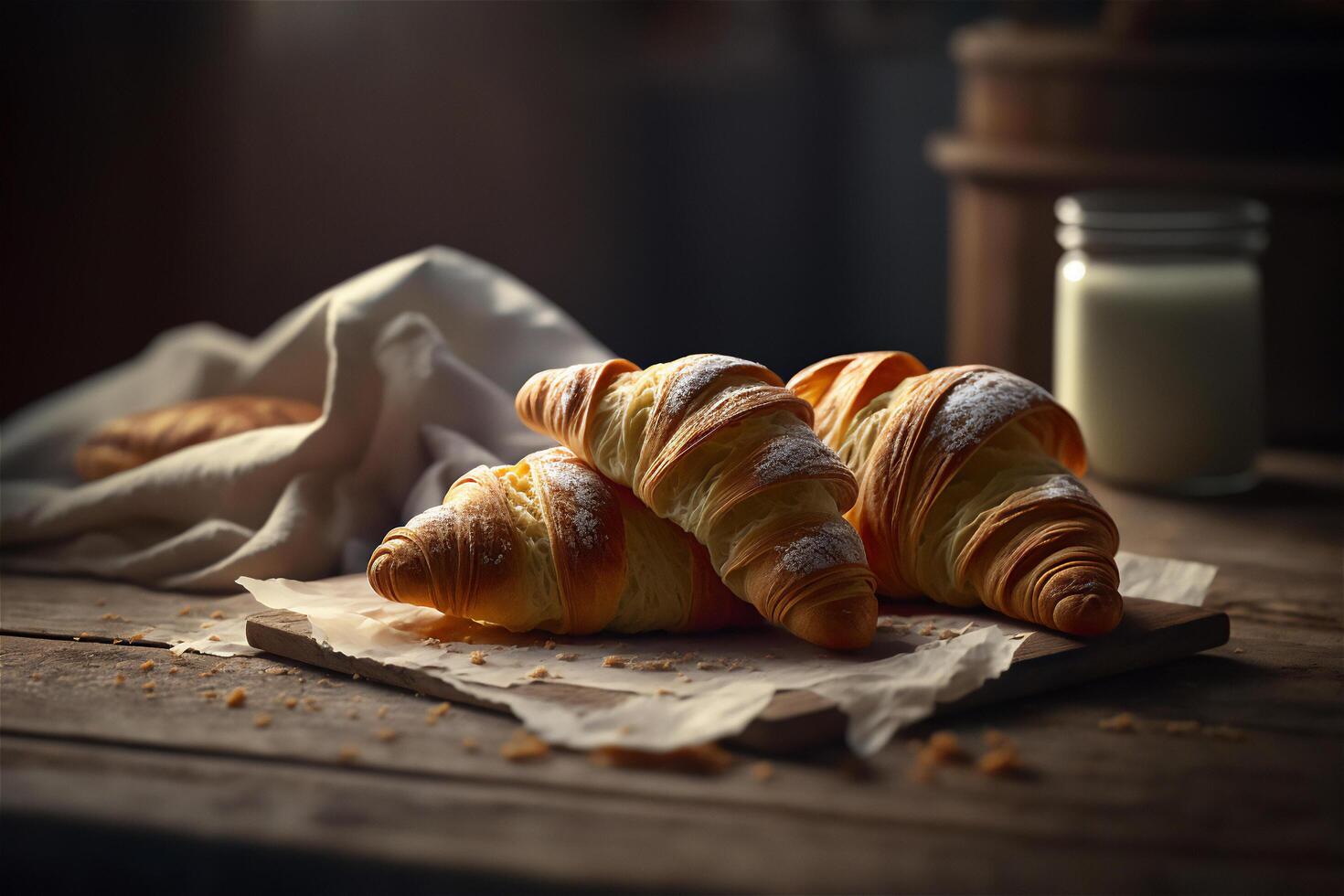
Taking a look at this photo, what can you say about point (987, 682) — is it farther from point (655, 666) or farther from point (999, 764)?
point (655, 666)

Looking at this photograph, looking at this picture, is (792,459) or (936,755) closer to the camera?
(936,755)

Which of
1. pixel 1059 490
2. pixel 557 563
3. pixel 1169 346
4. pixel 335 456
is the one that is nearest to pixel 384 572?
pixel 557 563

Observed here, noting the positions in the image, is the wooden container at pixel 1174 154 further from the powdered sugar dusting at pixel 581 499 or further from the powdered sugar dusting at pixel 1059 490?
the powdered sugar dusting at pixel 581 499

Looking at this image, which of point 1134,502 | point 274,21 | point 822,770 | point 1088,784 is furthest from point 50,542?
point 274,21

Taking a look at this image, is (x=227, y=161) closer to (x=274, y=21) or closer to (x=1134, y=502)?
(x=274, y=21)

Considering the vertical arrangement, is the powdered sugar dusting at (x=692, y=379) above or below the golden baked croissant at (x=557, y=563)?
above

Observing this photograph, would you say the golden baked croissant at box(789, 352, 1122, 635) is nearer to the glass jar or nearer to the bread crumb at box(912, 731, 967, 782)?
the bread crumb at box(912, 731, 967, 782)

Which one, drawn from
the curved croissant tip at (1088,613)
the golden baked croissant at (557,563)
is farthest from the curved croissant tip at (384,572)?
the curved croissant tip at (1088,613)
